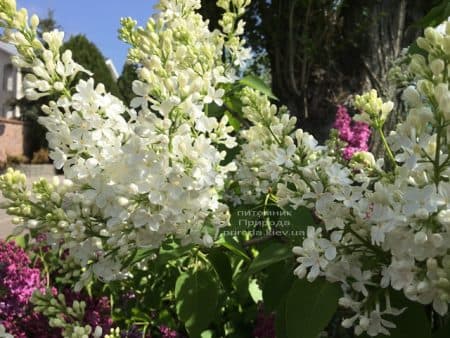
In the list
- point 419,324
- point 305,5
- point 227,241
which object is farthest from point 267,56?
point 419,324

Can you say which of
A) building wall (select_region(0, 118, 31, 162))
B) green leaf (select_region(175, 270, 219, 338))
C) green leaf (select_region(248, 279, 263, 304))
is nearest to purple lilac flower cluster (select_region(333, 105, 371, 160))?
green leaf (select_region(248, 279, 263, 304))

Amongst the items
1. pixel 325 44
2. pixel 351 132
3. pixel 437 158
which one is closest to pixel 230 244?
pixel 437 158

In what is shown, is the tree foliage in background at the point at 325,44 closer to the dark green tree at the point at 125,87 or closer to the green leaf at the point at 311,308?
the dark green tree at the point at 125,87

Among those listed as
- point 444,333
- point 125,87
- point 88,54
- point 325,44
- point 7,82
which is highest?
point 7,82

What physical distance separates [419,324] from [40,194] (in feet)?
2.46

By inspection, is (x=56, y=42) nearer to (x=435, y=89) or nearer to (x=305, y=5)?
(x=435, y=89)

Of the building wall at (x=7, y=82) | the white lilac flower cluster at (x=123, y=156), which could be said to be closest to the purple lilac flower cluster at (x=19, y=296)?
the white lilac flower cluster at (x=123, y=156)

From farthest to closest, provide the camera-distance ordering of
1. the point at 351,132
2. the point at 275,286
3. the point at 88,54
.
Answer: the point at 88,54 < the point at 351,132 < the point at 275,286

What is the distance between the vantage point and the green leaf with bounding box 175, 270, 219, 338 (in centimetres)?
113

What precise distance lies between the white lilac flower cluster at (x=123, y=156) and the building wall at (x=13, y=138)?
1699 centimetres

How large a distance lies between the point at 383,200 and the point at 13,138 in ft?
61.8

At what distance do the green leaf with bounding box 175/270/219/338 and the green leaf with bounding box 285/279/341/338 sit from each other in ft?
1.06

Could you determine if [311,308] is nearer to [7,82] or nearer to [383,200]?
[383,200]

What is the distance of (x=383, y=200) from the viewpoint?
72cm
